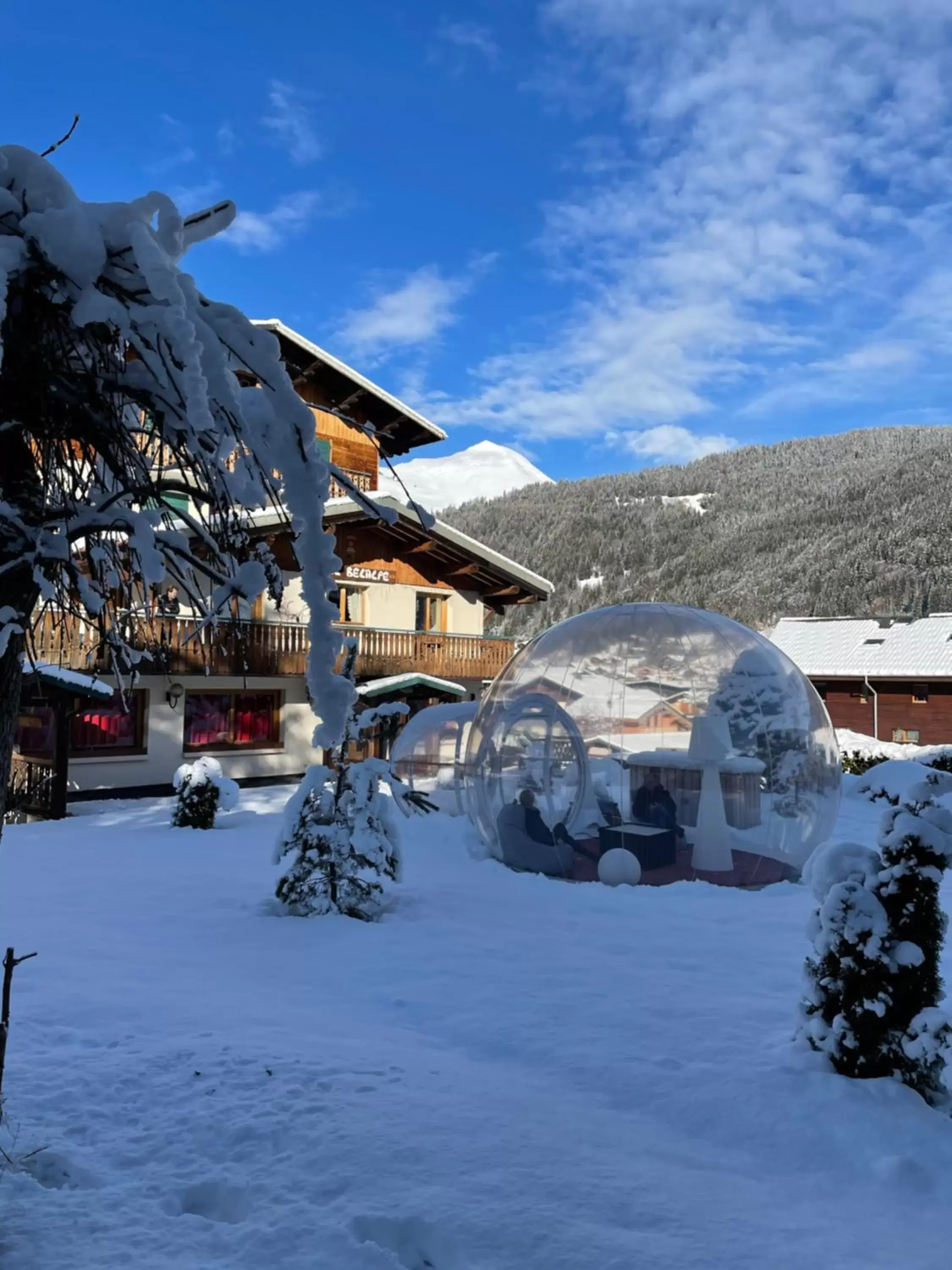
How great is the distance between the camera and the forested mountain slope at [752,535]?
9275cm

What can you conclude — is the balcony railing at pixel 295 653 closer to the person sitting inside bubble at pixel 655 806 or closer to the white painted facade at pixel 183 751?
the white painted facade at pixel 183 751

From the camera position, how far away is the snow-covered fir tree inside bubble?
11.6 metres

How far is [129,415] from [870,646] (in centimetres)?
3932

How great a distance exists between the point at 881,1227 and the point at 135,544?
12.9ft

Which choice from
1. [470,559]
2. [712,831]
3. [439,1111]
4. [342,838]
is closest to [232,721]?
[470,559]

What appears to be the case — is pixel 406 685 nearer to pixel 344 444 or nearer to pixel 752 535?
pixel 344 444

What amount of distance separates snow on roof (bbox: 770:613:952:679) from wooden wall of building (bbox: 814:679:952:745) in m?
0.59

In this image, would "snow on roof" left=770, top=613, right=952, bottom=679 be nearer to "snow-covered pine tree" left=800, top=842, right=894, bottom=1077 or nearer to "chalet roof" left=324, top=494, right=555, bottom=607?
"chalet roof" left=324, top=494, right=555, bottom=607

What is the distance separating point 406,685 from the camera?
23.7m

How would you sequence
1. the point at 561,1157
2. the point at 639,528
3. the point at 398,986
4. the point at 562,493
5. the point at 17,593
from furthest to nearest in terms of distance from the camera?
the point at 562,493 < the point at 639,528 < the point at 398,986 < the point at 561,1157 < the point at 17,593

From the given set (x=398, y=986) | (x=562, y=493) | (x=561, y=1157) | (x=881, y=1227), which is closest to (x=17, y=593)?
(x=561, y=1157)

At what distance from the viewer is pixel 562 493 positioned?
431 ft

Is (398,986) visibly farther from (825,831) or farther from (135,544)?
(825,831)

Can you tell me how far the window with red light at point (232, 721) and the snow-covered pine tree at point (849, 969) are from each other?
1768 centimetres
